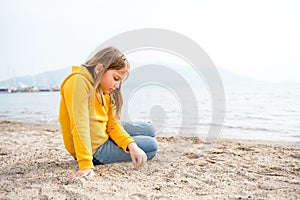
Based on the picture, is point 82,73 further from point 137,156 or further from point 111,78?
point 137,156

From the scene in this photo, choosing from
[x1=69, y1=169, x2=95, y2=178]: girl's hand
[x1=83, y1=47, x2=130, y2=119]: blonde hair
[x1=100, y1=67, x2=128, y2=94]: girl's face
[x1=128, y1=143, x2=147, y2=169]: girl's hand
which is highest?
[x1=83, y1=47, x2=130, y2=119]: blonde hair

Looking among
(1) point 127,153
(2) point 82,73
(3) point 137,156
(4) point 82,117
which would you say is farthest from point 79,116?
(1) point 127,153

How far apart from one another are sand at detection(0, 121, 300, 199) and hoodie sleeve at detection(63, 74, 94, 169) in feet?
0.57

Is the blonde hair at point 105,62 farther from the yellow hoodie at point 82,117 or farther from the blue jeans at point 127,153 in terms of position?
the blue jeans at point 127,153

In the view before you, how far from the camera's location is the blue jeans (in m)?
2.79

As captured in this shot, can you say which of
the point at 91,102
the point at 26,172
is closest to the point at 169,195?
the point at 91,102

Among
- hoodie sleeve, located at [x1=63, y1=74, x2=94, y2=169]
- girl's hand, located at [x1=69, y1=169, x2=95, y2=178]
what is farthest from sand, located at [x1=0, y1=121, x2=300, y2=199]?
hoodie sleeve, located at [x1=63, y1=74, x2=94, y2=169]

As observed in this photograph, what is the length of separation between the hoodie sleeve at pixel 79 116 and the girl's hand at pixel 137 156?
383 mm

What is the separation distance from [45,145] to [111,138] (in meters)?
1.42

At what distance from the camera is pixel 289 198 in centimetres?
195

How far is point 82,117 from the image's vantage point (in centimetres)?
232

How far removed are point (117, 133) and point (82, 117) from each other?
21.3 inches

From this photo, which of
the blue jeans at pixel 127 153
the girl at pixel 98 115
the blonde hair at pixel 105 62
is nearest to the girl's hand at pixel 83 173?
the girl at pixel 98 115

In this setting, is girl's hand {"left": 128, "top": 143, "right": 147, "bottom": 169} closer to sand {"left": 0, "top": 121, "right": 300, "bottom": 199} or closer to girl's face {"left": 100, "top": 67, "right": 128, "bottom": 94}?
sand {"left": 0, "top": 121, "right": 300, "bottom": 199}
